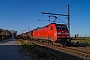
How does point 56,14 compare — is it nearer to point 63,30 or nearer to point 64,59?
point 63,30

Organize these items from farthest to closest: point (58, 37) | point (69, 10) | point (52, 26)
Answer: point (69, 10)
point (52, 26)
point (58, 37)

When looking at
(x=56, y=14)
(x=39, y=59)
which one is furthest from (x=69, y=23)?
(x=39, y=59)

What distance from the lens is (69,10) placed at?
28719 millimetres

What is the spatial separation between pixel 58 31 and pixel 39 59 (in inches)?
443

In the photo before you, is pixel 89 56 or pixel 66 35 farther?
pixel 66 35

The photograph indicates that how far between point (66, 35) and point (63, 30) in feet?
2.78

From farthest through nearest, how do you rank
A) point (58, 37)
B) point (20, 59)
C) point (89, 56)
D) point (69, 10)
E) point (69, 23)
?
point (69, 10) < point (69, 23) < point (58, 37) < point (89, 56) < point (20, 59)

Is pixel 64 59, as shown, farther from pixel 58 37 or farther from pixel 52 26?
pixel 52 26

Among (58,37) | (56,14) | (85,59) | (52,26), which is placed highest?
(56,14)

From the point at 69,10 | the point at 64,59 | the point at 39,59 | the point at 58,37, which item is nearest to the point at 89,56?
the point at 64,59

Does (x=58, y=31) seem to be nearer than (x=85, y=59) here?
No

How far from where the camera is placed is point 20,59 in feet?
36.0

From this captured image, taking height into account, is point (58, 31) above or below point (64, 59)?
above

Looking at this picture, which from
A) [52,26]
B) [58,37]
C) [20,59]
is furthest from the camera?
[52,26]
